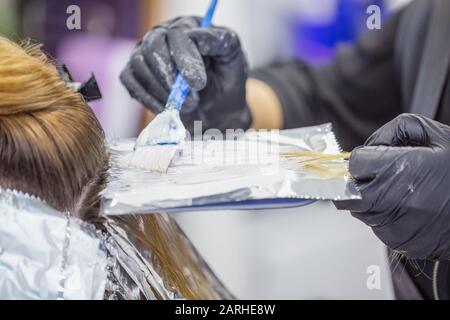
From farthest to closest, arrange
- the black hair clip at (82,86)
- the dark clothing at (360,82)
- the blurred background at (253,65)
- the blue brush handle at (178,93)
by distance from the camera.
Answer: the blurred background at (253,65), the dark clothing at (360,82), the blue brush handle at (178,93), the black hair clip at (82,86)

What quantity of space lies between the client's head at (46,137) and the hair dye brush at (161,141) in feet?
0.18

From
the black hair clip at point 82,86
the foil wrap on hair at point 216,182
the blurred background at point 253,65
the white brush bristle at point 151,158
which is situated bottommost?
the blurred background at point 253,65

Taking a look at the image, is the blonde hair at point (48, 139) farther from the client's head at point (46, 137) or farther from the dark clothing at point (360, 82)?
the dark clothing at point (360, 82)

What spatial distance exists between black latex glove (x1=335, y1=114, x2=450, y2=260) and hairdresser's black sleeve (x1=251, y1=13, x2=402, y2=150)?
90cm

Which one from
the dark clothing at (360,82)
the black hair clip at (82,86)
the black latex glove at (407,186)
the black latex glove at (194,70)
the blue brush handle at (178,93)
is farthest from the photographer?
the dark clothing at (360,82)

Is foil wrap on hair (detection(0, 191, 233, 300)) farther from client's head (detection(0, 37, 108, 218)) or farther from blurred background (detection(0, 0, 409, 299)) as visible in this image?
blurred background (detection(0, 0, 409, 299))

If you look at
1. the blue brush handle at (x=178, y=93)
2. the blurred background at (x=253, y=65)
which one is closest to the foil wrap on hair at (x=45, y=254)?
the blue brush handle at (x=178, y=93)

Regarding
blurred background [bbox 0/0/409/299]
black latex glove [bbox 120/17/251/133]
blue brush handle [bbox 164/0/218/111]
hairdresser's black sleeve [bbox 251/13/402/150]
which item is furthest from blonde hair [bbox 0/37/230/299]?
blurred background [bbox 0/0/409/299]

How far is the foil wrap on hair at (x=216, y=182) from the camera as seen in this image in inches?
26.4

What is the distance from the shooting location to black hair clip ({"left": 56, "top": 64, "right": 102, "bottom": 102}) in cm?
91

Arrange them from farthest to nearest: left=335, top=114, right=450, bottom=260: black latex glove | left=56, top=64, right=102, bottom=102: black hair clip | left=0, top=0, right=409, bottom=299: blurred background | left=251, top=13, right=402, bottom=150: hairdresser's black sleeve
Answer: left=0, top=0, right=409, bottom=299: blurred background < left=251, top=13, right=402, bottom=150: hairdresser's black sleeve < left=56, top=64, right=102, bottom=102: black hair clip < left=335, top=114, right=450, bottom=260: black latex glove

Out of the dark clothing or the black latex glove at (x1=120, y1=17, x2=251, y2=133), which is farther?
the dark clothing

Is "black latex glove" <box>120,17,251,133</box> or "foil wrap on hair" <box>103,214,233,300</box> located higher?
"black latex glove" <box>120,17,251,133</box>

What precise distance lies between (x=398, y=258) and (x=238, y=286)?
1.20 metres
